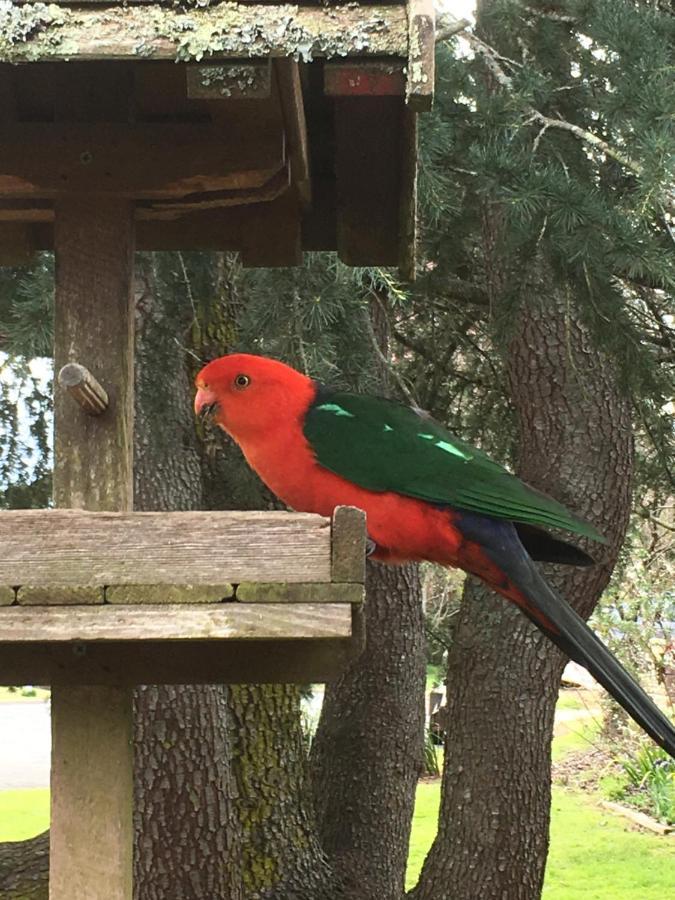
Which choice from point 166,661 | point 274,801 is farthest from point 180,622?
point 274,801

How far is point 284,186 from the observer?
6.03 ft

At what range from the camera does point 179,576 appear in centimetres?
128

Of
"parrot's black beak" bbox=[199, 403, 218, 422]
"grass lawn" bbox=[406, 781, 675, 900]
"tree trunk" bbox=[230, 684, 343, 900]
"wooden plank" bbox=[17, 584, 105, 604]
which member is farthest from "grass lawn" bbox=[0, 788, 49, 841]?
"wooden plank" bbox=[17, 584, 105, 604]

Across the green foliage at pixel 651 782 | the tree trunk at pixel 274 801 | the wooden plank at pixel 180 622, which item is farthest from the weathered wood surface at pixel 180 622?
the green foliage at pixel 651 782

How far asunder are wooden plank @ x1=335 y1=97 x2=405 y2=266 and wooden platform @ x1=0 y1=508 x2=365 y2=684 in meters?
0.84

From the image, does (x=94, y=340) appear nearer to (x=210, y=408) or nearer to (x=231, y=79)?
(x=210, y=408)

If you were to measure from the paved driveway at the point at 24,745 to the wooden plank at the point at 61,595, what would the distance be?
33.9ft

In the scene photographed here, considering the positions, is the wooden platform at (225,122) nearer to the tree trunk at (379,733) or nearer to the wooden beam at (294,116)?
the wooden beam at (294,116)

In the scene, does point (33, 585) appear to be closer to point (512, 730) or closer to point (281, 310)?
point (281, 310)

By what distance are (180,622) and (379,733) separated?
136 inches

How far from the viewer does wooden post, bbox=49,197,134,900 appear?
1.60m

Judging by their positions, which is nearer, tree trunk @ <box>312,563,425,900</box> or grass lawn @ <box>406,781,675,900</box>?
tree trunk @ <box>312,563,425,900</box>

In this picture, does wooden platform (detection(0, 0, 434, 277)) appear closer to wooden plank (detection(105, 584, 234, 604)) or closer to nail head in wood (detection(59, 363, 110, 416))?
nail head in wood (detection(59, 363, 110, 416))

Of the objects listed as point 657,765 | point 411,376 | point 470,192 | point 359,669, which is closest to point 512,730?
point 359,669
